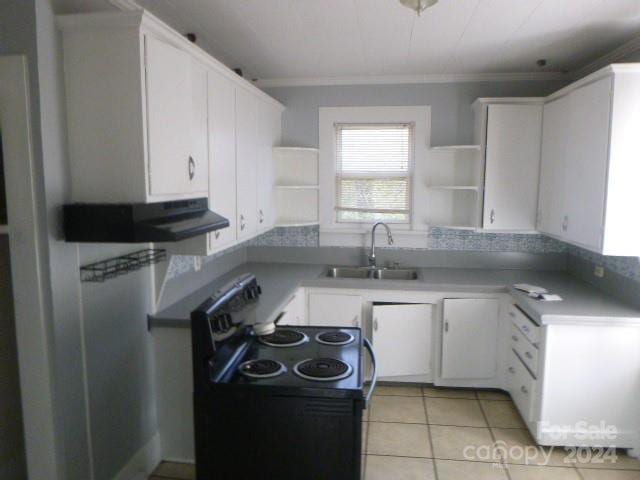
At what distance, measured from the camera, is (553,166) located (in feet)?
10.7

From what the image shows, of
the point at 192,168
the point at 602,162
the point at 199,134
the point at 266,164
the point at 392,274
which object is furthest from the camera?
the point at 392,274

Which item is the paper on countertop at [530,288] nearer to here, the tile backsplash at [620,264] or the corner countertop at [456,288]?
the corner countertop at [456,288]

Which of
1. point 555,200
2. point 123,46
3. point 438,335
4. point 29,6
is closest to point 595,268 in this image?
point 555,200

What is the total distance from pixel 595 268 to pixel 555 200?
0.58 metres

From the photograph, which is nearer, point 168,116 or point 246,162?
point 168,116

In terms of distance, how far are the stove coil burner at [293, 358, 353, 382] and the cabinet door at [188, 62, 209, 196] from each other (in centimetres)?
97

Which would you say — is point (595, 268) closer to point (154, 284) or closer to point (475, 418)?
A: point (475, 418)

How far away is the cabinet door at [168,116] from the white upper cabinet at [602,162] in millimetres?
2186

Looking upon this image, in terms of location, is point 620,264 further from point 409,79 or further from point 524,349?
point 409,79

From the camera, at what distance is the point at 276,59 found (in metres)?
3.27

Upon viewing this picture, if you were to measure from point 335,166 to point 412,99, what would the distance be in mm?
820

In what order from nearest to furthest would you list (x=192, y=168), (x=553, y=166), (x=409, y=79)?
1. (x=192, y=168)
2. (x=553, y=166)
3. (x=409, y=79)

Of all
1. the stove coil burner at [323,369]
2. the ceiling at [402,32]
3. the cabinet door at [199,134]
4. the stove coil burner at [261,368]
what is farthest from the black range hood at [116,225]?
the ceiling at [402,32]

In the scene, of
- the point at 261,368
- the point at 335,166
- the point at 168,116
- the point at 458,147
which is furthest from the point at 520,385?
the point at 168,116
